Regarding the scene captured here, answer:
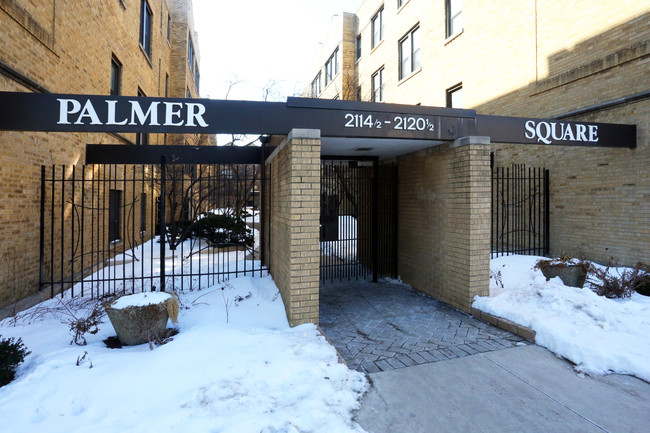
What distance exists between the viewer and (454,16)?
552 inches

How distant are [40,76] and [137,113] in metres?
3.20

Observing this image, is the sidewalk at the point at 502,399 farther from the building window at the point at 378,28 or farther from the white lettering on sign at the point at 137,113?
the building window at the point at 378,28

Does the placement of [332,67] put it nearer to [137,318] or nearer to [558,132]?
[558,132]

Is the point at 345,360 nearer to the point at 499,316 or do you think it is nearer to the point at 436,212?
the point at 499,316

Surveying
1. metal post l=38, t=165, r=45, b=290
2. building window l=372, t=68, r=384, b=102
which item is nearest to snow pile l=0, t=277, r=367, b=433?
metal post l=38, t=165, r=45, b=290

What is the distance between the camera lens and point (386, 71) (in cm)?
1880

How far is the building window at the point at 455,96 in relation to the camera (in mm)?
13826

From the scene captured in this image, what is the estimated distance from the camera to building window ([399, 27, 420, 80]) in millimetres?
16391

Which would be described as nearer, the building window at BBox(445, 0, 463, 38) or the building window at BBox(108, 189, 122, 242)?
the building window at BBox(108, 189, 122, 242)

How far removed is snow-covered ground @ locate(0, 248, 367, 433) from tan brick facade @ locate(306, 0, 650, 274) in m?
4.36

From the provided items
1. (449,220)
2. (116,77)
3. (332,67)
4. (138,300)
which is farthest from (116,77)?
(332,67)

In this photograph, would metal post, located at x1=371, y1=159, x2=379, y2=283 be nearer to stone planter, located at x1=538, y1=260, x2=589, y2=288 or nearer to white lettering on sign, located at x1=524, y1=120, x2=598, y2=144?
white lettering on sign, located at x1=524, y1=120, x2=598, y2=144

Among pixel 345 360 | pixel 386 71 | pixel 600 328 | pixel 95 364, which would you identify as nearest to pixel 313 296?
pixel 345 360

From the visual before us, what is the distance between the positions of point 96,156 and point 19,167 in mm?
2888
